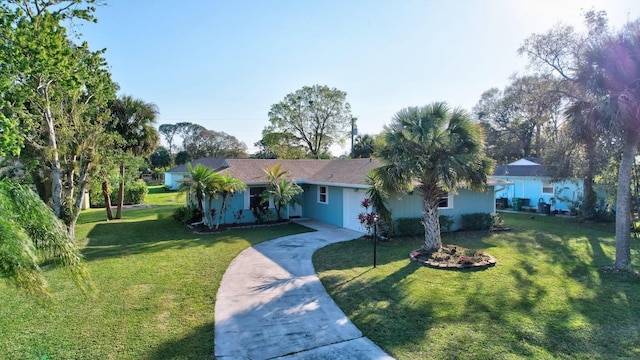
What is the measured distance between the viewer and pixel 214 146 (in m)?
62.9

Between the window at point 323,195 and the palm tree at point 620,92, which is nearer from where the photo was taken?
the palm tree at point 620,92

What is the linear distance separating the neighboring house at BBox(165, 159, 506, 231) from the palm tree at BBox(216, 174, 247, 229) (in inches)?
28.0

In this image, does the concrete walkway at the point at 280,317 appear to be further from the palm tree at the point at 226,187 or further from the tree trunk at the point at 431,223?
the palm tree at the point at 226,187

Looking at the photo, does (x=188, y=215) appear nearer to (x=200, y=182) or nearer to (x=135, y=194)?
(x=200, y=182)

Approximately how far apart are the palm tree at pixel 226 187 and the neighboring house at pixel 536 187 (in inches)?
601

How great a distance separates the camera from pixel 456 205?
50.1ft

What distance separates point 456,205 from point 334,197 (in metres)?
5.48

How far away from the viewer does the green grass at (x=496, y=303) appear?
5.16 m

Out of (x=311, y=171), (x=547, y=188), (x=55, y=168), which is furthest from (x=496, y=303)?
(x=547, y=188)

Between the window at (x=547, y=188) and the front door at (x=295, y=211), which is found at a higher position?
the window at (x=547, y=188)

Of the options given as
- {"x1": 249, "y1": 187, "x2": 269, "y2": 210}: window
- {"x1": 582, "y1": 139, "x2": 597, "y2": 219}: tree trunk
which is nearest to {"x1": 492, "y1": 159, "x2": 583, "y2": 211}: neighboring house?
{"x1": 582, "y1": 139, "x2": 597, "y2": 219}: tree trunk

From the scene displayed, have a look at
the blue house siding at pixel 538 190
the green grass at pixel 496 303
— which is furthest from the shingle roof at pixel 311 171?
the blue house siding at pixel 538 190

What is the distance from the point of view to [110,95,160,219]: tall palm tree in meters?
17.4

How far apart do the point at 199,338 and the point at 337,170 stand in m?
13.6
